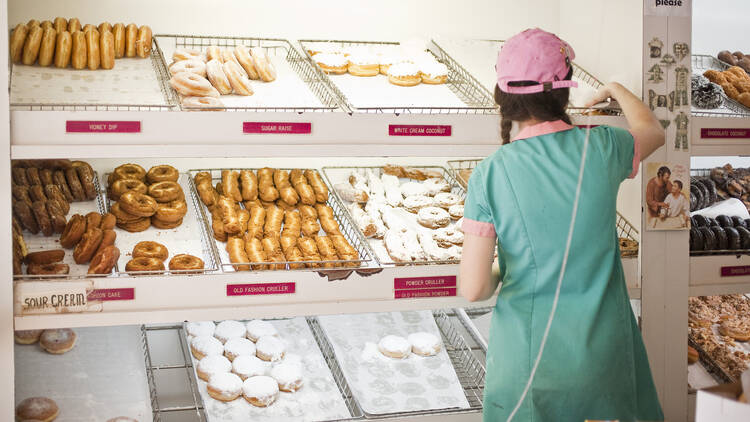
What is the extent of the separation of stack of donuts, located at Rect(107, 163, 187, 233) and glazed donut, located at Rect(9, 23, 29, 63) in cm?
54

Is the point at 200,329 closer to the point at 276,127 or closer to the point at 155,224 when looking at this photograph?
the point at 155,224

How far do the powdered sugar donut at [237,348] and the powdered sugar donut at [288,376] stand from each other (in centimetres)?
17

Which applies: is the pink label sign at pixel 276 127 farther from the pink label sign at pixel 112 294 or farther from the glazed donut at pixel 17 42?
the glazed donut at pixel 17 42

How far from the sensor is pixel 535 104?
1.92 meters

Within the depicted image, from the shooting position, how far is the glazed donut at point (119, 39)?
2748 mm

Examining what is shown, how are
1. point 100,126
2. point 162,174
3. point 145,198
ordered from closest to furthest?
point 100,126 → point 145,198 → point 162,174

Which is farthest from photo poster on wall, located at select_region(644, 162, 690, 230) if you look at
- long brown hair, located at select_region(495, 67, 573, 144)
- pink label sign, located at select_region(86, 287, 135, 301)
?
pink label sign, located at select_region(86, 287, 135, 301)

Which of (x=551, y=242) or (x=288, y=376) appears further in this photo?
(x=288, y=376)

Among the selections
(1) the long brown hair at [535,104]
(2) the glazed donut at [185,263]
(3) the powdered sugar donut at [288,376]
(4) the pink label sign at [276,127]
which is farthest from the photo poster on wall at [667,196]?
(2) the glazed donut at [185,263]

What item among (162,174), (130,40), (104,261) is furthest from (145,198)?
(130,40)

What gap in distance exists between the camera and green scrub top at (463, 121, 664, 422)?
190cm

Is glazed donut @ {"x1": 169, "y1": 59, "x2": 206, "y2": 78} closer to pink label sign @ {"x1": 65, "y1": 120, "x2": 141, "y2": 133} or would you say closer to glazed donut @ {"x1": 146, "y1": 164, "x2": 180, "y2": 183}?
pink label sign @ {"x1": 65, "y1": 120, "x2": 141, "y2": 133}

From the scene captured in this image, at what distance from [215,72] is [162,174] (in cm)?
54

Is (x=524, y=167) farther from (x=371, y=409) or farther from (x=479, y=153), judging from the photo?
(x=371, y=409)
